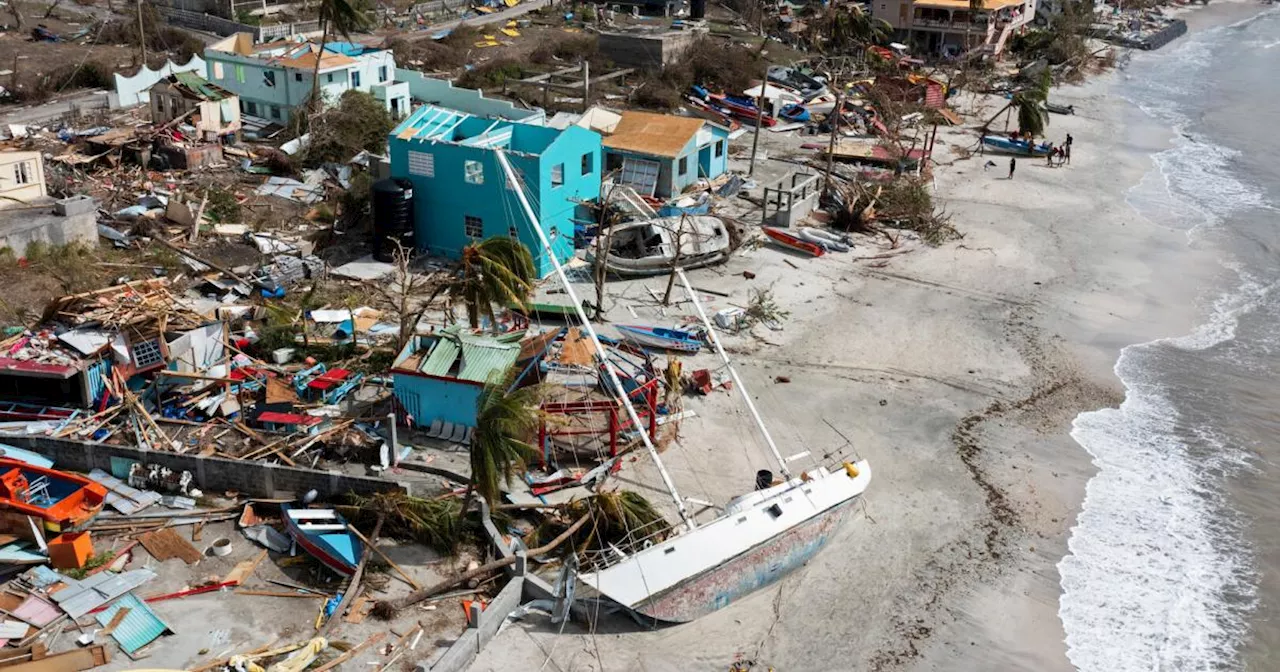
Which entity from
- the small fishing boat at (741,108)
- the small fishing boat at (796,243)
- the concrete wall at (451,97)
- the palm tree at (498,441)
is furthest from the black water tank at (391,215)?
the small fishing boat at (741,108)

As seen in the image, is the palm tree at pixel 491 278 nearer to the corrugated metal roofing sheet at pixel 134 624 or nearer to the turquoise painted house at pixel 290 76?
the corrugated metal roofing sheet at pixel 134 624

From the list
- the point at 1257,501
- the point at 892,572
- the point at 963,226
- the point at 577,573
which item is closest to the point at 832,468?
the point at 892,572

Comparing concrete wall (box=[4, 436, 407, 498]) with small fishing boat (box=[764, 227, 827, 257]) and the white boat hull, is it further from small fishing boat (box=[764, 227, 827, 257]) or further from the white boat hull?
small fishing boat (box=[764, 227, 827, 257])

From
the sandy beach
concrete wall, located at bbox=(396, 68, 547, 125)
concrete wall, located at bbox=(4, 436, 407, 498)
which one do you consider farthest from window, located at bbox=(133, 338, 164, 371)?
concrete wall, located at bbox=(396, 68, 547, 125)

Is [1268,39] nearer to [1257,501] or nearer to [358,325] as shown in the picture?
[1257,501]

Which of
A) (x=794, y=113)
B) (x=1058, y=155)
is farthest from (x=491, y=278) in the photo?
(x=1058, y=155)
